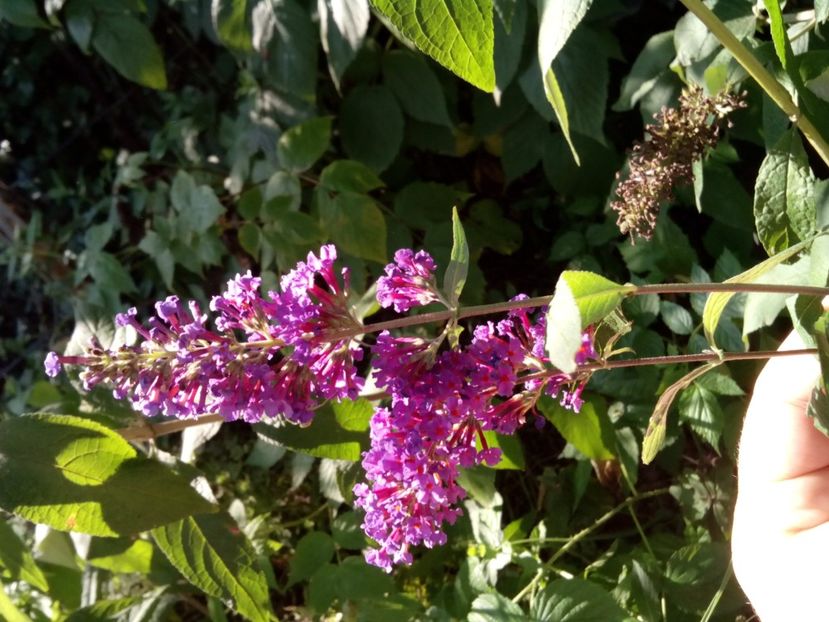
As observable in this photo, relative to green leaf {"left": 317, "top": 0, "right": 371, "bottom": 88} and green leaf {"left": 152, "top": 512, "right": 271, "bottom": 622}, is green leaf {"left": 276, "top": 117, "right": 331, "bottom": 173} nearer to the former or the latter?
green leaf {"left": 317, "top": 0, "right": 371, "bottom": 88}

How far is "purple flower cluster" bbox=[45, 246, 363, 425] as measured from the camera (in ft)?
2.58

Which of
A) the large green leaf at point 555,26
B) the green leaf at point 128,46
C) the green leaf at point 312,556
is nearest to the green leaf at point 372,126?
the green leaf at point 128,46

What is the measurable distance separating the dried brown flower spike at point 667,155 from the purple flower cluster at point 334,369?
19 centimetres

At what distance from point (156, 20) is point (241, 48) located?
75 centimetres

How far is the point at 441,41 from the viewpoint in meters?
0.58

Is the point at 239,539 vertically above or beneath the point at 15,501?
beneath

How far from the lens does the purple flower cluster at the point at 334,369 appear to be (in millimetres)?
790

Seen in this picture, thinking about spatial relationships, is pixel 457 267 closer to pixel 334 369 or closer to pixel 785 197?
pixel 334 369

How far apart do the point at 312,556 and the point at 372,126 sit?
850 millimetres

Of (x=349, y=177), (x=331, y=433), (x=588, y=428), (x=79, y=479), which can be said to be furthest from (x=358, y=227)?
(x=79, y=479)

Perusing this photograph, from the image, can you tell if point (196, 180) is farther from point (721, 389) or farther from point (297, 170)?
point (721, 389)

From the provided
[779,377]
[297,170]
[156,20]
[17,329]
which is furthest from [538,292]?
[17,329]

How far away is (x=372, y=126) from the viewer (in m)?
1.60

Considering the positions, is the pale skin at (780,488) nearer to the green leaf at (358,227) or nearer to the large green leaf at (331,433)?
the large green leaf at (331,433)
